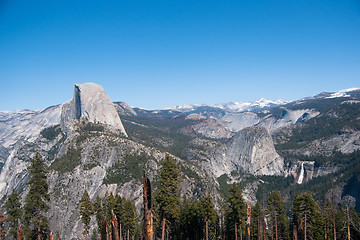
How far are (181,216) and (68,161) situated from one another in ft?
293

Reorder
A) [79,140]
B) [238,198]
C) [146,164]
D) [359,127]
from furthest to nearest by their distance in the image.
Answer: [359,127]
[79,140]
[146,164]
[238,198]

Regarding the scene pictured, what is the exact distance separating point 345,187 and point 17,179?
207 metres

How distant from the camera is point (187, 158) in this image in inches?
7279

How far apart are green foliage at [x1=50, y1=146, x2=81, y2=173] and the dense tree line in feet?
256

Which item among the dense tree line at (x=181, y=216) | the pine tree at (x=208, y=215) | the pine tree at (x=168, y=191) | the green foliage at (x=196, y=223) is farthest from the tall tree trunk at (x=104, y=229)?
the green foliage at (x=196, y=223)

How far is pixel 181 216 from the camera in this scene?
55.3 metres

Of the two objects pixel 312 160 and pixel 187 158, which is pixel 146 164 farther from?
pixel 312 160

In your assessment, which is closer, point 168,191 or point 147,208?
point 147,208

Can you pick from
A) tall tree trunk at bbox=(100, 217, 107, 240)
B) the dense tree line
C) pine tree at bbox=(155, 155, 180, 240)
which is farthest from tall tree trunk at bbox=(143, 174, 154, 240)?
pine tree at bbox=(155, 155, 180, 240)

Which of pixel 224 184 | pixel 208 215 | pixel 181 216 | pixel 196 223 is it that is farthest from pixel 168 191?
pixel 224 184

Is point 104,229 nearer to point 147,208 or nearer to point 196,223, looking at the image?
point 147,208

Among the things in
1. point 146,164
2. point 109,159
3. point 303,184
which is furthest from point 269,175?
point 109,159

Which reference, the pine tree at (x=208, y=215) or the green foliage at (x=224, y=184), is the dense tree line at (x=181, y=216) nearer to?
the pine tree at (x=208, y=215)

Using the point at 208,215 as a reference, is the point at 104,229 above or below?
above
